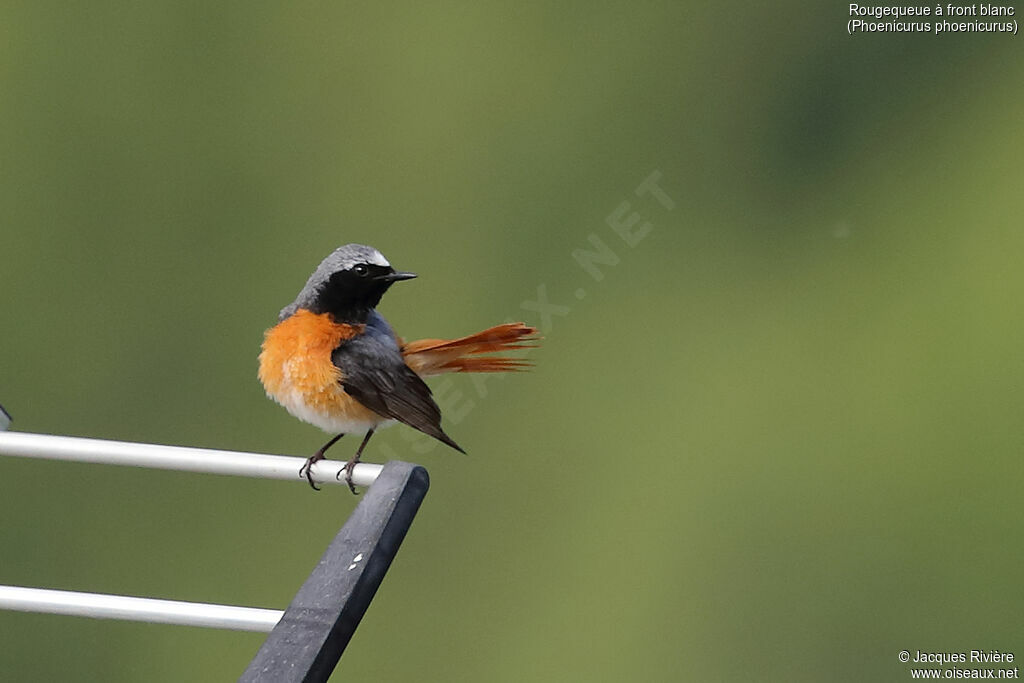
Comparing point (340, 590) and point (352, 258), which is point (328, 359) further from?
point (340, 590)

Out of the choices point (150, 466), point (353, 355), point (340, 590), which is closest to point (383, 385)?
point (353, 355)

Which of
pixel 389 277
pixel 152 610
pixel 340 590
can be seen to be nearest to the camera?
pixel 340 590

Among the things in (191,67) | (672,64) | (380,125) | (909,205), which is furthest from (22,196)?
(909,205)

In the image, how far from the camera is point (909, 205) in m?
3.24

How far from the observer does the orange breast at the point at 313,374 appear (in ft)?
4.46

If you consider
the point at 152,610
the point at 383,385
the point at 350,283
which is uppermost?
the point at 350,283

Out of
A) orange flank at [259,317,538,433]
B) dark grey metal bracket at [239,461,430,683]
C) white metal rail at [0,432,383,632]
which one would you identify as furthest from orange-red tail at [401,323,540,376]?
dark grey metal bracket at [239,461,430,683]

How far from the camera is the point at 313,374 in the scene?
1.36m

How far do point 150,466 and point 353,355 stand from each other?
0.57m

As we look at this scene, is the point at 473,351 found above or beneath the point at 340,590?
above

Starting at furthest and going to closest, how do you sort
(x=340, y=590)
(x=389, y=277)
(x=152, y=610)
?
(x=389, y=277) < (x=152, y=610) < (x=340, y=590)

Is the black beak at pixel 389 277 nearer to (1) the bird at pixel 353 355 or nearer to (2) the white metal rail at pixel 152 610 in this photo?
(1) the bird at pixel 353 355

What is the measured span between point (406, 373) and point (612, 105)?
1931 mm

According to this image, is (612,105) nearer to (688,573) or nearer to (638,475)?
(638,475)
